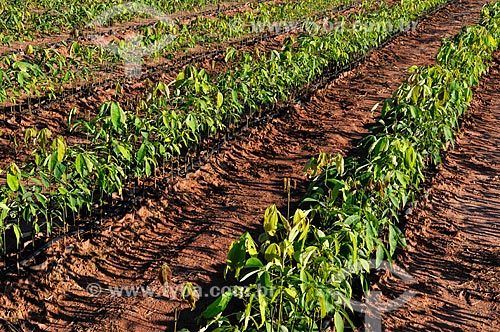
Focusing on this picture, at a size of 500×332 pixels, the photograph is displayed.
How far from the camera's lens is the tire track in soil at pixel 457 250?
3.60 m

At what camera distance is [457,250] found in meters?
4.31

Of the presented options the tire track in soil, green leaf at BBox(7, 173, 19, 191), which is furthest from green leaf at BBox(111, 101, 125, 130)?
the tire track in soil

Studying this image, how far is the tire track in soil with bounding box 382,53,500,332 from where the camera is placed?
11.8 feet

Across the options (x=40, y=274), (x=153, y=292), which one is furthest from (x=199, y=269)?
(x=40, y=274)

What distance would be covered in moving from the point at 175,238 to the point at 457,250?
2.09 metres

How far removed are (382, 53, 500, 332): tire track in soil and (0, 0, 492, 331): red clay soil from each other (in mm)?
1138

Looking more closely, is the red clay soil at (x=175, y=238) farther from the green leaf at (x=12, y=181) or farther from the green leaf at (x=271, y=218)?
the green leaf at (x=271, y=218)

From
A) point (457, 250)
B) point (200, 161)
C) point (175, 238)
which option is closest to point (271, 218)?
point (175, 238)

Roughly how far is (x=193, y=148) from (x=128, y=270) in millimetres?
2151

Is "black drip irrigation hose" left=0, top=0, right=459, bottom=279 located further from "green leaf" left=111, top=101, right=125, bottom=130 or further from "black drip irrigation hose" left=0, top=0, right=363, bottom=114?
"black drip irrigation hose" left=0, top=0, right=363, bottom=114

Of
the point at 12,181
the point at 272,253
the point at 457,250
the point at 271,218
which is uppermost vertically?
the point at 271,218

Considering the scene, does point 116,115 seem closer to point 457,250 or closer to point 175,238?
point 175,238

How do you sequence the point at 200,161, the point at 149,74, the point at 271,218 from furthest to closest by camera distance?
the point at 149,74 < the point at 200,161 < the point at 271,218

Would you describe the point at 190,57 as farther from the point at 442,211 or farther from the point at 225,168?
the point at 442,211
